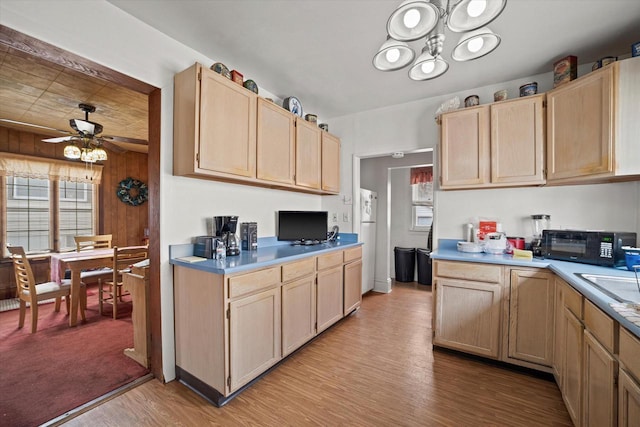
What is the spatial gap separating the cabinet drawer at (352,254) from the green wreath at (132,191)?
13.4ft

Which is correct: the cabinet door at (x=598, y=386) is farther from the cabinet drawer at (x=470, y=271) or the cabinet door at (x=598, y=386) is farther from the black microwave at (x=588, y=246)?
the black microwave at (x=588, y=246)

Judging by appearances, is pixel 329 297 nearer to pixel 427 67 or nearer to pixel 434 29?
pixel 427 67

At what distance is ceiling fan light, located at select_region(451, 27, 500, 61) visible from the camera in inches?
51.9

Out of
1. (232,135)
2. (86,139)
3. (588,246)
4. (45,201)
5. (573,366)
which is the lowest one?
(573,366)

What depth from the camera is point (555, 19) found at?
180cm

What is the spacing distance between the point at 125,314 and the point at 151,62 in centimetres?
301

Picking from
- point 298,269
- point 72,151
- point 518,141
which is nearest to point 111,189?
point 72,151

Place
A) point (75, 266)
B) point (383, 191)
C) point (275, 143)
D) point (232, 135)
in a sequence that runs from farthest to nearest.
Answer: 1. point (383, 191)
2. point (75, 266)
3. point (275, 143)
4. point (232, 135)

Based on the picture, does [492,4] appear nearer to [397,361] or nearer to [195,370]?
[397,361]

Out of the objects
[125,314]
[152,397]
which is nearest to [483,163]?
[152,397]

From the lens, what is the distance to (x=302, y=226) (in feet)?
10.4

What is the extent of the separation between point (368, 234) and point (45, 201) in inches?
206

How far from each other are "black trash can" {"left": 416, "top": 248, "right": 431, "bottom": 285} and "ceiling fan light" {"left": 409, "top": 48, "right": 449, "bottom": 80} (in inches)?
142

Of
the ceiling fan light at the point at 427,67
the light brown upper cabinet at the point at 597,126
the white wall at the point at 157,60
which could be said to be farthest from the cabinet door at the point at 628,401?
the white wall at the point at 157,60
